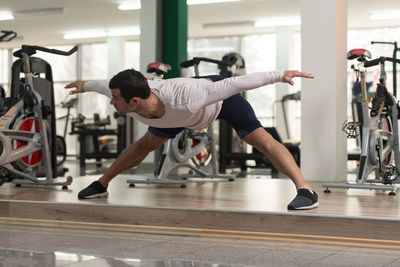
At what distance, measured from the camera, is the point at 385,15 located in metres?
10.3

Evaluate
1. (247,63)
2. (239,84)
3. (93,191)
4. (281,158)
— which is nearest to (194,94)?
(239,84)

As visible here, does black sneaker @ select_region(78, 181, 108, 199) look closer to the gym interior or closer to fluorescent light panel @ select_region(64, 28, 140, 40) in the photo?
the gym interior

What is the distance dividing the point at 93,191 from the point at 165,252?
1.07 metres

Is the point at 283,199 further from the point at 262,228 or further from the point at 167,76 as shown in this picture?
the point at 167,76

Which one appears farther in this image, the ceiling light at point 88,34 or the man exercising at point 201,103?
the ceiling light at point 88,34

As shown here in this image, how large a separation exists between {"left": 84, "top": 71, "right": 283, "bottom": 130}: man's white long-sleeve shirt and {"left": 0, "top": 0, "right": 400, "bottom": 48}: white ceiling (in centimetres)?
228

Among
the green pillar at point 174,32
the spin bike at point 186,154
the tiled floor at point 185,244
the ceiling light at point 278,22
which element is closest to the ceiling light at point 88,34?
the green pillar at point 174,32

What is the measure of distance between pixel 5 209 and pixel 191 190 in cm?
132

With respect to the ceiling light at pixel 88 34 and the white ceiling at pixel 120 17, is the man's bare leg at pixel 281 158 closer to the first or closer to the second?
the white ceiling at pixel 120 17

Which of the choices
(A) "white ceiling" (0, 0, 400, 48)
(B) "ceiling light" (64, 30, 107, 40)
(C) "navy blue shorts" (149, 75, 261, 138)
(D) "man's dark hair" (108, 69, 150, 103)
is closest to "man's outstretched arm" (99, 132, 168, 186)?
(C) "navy blue shorts" (149, 75, 261, 138)

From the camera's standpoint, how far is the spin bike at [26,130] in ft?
12.5

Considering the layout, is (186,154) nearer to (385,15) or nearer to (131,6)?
(131,6)

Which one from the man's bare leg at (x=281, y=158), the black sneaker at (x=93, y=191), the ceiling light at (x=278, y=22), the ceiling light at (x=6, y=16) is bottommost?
the black sneaker at (x=93, y=191)

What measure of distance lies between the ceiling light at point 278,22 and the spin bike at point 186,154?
613cm
